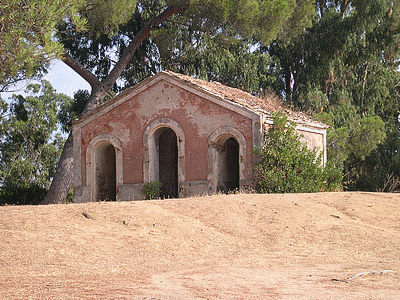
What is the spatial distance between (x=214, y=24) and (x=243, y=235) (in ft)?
51.9

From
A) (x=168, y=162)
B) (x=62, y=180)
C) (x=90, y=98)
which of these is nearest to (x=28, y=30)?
(x=168, y=162)

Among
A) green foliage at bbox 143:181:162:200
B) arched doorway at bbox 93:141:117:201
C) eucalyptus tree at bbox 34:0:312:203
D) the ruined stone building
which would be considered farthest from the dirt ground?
eucalyptus tree at bbox 34:0:312:203

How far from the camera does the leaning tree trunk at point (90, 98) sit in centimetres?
2508

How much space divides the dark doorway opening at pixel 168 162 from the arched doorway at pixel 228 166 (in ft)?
7.66

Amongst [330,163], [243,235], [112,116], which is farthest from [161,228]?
[330,163]

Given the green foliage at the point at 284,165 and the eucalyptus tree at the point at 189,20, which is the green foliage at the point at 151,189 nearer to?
the green foliage at the point at 284,165

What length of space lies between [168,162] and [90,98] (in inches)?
318

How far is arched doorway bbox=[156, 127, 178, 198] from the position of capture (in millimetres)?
21297

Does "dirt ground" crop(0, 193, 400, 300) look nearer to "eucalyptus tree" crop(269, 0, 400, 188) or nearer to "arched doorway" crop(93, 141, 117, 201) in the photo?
"arched doorway" crop(93, 141, 117, 201)

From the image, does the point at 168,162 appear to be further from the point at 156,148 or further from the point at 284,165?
the point at 284,165

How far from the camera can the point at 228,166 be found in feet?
66.8

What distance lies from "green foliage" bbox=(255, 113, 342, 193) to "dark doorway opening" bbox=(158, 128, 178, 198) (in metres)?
4.79

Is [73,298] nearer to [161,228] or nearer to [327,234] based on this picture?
[161,228]

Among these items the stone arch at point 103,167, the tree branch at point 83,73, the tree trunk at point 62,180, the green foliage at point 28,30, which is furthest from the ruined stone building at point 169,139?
the tree branch at point 83,73
